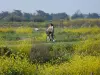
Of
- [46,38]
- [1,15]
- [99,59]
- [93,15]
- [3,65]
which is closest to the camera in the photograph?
[3,65]

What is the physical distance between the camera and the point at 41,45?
22703 millimetres

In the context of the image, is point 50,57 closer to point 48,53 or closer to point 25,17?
point 48,53

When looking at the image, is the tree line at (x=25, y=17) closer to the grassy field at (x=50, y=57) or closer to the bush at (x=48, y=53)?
the grassy field at (x=50, y=57)

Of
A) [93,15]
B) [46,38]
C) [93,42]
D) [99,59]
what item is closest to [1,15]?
[93,15]

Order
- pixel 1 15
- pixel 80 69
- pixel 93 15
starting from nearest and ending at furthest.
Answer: pixel 80 69 < pixel 1 15 < pixel 93 15

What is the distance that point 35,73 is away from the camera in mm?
15727

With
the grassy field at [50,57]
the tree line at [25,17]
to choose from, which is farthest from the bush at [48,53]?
the tree line at [25,17]

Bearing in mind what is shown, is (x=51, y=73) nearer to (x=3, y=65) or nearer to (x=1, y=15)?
(x=3, y=65)

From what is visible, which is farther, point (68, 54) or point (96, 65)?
point (68, 54)

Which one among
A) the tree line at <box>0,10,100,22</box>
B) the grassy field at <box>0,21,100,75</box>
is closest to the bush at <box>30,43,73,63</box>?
the grassy field at <box>0,21,100,75</box>

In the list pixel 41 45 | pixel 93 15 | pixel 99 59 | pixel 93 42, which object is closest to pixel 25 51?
pixel 41 45

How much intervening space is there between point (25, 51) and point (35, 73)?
658 cm

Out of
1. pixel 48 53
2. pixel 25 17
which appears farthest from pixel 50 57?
pixel 25 17

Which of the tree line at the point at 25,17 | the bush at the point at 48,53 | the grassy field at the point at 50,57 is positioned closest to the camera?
the grassy field at the point at 50,57
